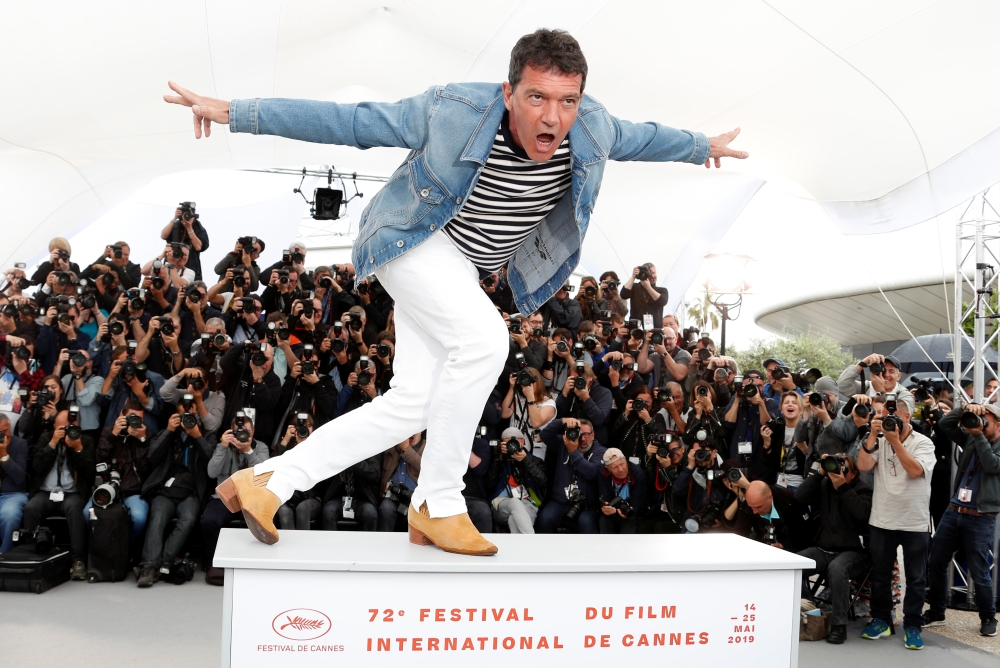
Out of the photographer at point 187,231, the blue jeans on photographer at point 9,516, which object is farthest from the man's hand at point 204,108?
the photographer at point 187,231

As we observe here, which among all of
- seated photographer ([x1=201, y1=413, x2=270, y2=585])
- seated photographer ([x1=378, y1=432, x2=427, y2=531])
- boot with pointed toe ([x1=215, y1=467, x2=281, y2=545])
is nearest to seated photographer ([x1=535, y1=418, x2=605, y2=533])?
seated photographer ([x1=378, y1=432, x2=427, y2=531])

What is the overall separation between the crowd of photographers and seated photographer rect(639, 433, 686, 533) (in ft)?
0.05

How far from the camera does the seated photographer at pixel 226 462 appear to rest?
17.8 ft

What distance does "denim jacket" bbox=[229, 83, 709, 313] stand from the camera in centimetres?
229

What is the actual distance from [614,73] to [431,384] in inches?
183

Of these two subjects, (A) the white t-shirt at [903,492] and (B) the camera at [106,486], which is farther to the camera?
(B) the camera at [106,486]

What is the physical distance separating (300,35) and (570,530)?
13.8 ft

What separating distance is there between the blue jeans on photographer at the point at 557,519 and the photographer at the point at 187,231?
3.67 m

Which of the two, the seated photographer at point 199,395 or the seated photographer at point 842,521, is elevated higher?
the seated photographer at point 199,395

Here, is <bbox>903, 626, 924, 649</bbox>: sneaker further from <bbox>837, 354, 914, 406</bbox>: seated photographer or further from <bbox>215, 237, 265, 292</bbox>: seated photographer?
<bbox>215, 237, 265, 292</bbox>: seated photographer

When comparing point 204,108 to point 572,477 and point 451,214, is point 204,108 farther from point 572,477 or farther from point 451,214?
point 572,477

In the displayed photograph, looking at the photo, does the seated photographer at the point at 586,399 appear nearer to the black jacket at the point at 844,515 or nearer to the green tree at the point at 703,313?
the black jacket at the point at 844,515

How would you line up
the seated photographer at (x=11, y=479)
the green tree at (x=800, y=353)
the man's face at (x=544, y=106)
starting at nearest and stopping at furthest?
the man's face at (x=544, y=106) → the seated photographer at (x=11, y=479) → the green tree at (x=800, y=353)

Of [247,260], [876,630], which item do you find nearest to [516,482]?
[876,630]
